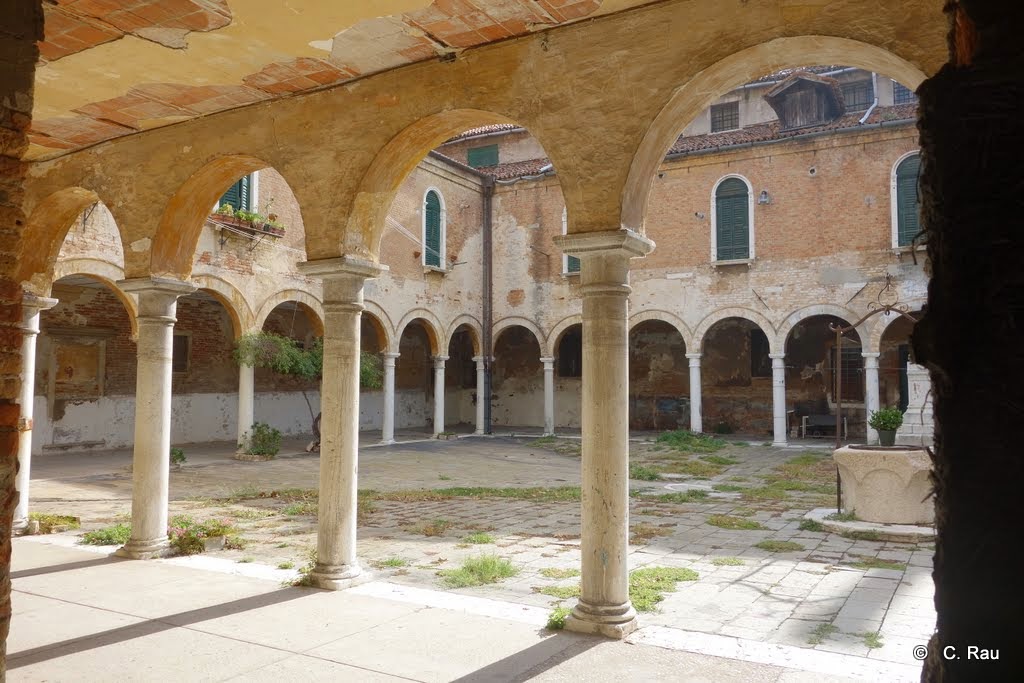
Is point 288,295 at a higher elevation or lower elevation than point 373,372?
higher

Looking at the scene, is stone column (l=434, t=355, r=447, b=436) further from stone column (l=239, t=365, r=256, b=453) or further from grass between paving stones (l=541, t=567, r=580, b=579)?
grass between paving stones (l=541, t=567, r=580, b=579)

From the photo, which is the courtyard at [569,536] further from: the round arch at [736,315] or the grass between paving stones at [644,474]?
the round arch at [736,315]

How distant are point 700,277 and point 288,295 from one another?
11190 mm

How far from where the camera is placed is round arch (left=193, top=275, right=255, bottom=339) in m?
16.1

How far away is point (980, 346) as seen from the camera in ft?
3.25

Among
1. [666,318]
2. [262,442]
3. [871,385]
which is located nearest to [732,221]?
[666,318]

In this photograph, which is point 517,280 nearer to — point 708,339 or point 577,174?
point 708,339

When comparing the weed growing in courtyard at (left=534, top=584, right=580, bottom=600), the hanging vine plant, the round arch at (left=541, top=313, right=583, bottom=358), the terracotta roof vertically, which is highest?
the terracotta roof

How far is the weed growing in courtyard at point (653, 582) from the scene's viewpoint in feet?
18.7

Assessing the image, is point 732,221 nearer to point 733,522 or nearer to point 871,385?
point 871,385

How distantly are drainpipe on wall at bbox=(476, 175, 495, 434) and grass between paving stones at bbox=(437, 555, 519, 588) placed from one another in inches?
644

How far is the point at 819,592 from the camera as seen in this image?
19.9ft

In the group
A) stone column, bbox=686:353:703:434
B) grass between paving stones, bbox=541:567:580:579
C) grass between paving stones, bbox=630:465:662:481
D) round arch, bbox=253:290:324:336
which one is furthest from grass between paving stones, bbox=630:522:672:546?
stone column, bbox=686:353:703:434

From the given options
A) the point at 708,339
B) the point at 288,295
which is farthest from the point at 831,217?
the point at 288,295
